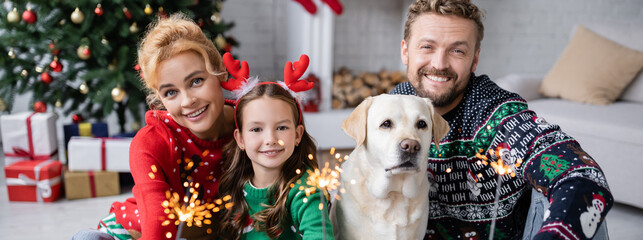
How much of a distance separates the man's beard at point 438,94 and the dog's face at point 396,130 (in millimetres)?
179

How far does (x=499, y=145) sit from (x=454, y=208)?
0.26 m

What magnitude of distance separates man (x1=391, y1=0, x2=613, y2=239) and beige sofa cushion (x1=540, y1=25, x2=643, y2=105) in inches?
74.9

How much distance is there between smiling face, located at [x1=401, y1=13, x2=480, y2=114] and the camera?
4.33 feet

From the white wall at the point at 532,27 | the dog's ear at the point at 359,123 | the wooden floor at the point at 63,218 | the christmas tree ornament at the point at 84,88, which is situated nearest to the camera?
the dog's ear at the point at 359,123

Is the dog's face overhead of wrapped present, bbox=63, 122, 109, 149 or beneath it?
overhead

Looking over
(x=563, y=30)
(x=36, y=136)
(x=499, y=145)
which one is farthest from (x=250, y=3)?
(x=563, y=30)

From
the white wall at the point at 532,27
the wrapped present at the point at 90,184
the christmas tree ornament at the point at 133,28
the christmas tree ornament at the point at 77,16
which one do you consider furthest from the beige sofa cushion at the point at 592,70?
the christmas tree ornament at the point at 77,16

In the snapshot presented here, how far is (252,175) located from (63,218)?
56.5 inches

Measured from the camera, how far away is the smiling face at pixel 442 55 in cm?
132

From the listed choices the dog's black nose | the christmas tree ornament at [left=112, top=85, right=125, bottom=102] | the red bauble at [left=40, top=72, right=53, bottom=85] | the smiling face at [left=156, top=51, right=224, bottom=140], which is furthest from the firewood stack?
the dog's black nose

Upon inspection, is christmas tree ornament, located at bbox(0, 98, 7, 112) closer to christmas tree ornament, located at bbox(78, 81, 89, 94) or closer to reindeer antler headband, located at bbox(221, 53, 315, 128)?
christmas tree ornament, located at bbox(78, 81, 89, 94)

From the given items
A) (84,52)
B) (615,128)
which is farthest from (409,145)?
(84,52)

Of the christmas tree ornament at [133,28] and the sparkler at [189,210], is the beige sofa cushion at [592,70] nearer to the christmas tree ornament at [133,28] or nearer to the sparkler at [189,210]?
the sparkler at [189,210]

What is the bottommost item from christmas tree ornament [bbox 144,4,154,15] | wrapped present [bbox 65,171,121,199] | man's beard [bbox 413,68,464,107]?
wrapped present [bbox 65,171,121,199]
